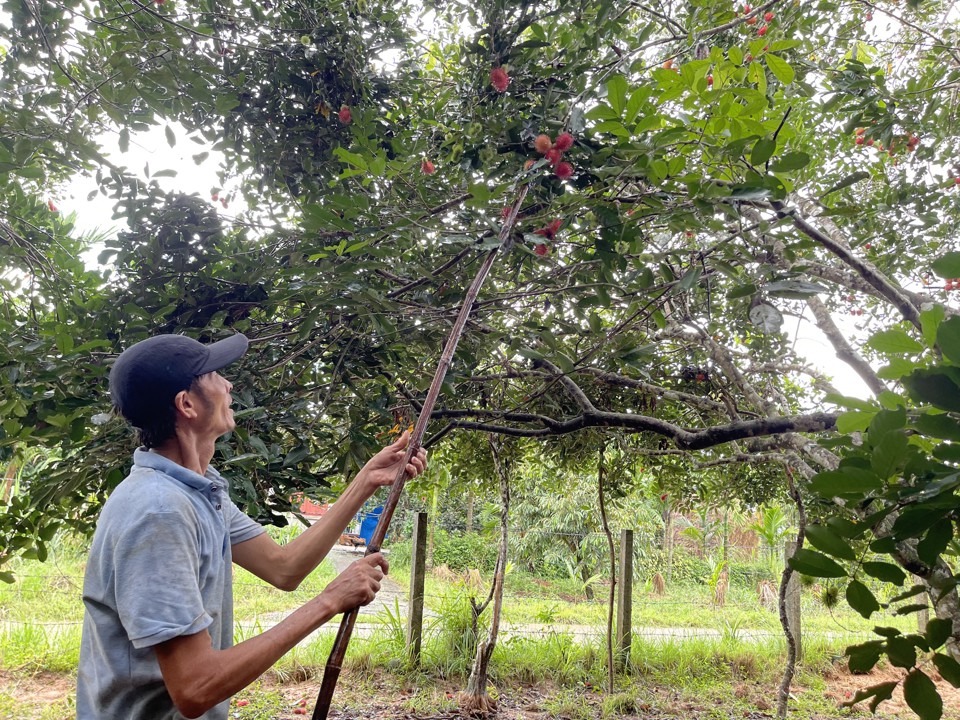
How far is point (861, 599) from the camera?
68 centimetres

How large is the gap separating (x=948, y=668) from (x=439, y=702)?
3.63 m

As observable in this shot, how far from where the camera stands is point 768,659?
4.95 metres

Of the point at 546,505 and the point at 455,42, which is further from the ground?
the point at 455,42

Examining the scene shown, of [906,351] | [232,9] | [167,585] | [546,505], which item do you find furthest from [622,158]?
[546,505]

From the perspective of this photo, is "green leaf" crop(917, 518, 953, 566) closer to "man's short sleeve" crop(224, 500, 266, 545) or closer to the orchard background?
the orchard background

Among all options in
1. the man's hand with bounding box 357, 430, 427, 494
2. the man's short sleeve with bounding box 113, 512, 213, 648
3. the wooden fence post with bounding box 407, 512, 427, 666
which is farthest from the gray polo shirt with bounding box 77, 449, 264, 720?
the wooden fence post with bounding box 407, 512, 427, 666

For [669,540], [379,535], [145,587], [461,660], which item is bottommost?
[461,660]

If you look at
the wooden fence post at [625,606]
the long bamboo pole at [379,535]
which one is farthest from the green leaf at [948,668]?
the wooden fence post at [625,606]

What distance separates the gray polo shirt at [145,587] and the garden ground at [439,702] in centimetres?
281

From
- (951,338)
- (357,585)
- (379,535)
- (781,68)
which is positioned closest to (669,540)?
(781,68)

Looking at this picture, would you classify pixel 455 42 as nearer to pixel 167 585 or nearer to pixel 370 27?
pixel 370 27

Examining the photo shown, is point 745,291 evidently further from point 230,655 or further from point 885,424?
point 230,655

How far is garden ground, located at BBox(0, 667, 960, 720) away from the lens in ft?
Result: 11.6

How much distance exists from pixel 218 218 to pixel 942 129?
2.87 m
